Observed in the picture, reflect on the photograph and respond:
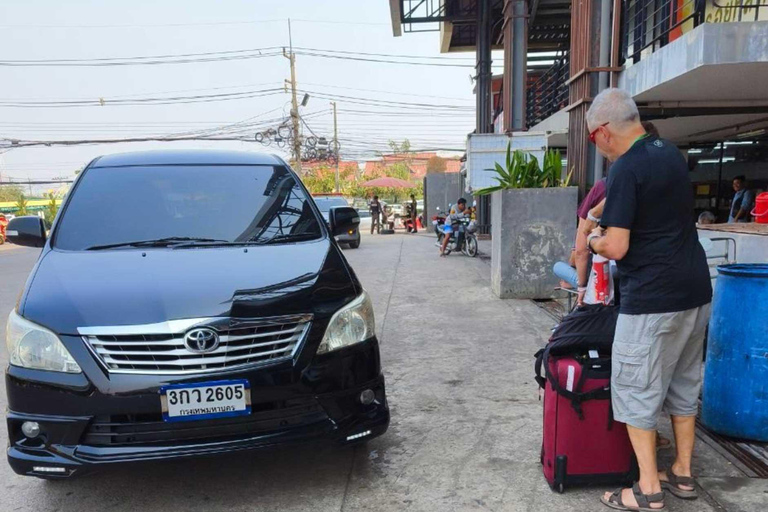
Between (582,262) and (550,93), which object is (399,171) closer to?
(550,93)

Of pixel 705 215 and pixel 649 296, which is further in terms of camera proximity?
pixel 705 215

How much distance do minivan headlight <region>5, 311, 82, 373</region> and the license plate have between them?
42 cm

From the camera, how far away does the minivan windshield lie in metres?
3.28

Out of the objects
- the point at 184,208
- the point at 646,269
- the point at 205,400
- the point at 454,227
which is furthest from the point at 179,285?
the point at 454,227

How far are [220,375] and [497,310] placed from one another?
15.8 feet

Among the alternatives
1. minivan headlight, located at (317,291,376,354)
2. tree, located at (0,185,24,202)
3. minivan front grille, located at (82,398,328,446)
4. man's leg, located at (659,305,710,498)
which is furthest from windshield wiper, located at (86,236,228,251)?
tree, located at (0,185,24,202)

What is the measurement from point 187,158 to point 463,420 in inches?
105

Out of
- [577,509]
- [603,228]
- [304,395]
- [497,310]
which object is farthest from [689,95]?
[304,395]

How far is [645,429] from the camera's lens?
96.4 inches

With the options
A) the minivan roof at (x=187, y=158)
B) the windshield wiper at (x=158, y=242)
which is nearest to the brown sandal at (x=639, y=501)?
the windshield wiper at (x=158, y=242)

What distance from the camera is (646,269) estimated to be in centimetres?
238

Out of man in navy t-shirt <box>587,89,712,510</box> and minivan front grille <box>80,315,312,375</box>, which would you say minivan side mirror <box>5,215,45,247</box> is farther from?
man in navy t-shirt <box>587,89,712,510</box>

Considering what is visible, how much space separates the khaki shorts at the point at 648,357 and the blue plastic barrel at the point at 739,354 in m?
0.62

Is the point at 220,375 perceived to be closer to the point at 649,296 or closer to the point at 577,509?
the point at 577,509
